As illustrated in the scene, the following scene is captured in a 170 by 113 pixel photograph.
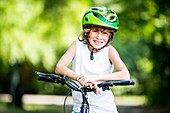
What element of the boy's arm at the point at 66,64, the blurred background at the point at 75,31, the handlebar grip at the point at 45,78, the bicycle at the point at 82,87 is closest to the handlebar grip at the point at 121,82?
the bicycle at the point at 82,87

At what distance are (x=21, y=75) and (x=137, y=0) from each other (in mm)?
13741

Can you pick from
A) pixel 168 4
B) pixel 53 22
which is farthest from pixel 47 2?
pixel 168 4

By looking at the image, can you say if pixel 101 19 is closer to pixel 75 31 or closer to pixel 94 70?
pixel 94 70

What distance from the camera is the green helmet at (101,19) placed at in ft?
14.3

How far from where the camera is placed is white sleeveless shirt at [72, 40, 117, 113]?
14.4ft

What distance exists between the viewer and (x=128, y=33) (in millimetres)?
16234

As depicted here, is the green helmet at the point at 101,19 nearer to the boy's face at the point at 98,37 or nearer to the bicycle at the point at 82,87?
the boy's face at the point at 98,37

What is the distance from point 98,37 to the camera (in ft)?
14.4

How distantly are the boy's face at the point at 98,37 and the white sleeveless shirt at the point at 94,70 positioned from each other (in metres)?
0.07

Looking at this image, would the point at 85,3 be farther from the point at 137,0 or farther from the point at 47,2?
the point at 137,0

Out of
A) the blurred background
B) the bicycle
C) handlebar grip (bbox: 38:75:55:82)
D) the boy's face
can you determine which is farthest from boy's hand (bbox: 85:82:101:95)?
the blurred background

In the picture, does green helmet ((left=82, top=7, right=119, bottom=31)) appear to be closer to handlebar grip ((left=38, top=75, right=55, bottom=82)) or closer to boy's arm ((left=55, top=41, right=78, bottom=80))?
boy's arm ((left=55, top=41, right=78, bottom=80))

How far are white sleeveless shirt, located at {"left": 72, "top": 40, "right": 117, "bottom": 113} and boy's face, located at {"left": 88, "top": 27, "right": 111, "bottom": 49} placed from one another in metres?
0.07

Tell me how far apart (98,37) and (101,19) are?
151 millimetres
